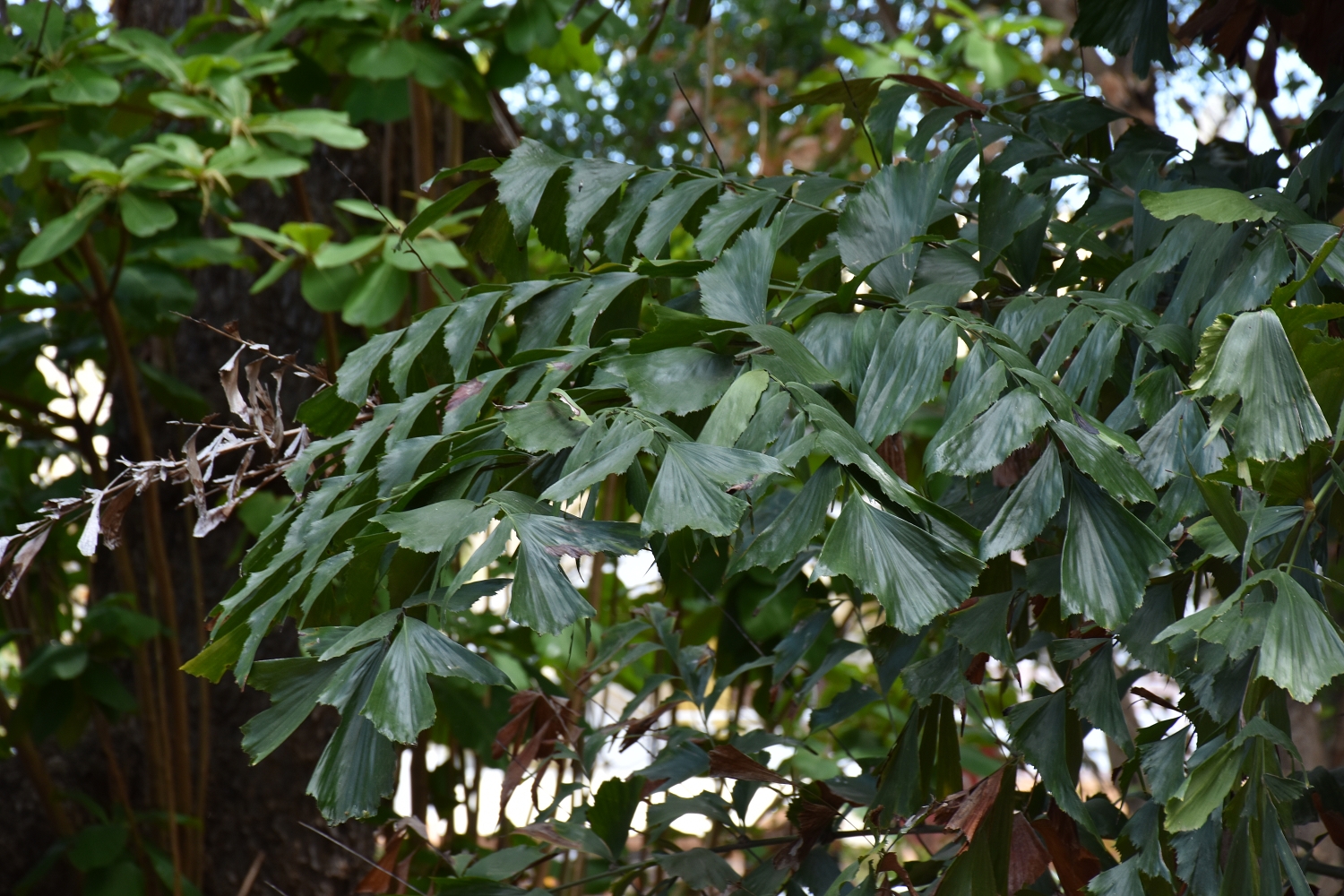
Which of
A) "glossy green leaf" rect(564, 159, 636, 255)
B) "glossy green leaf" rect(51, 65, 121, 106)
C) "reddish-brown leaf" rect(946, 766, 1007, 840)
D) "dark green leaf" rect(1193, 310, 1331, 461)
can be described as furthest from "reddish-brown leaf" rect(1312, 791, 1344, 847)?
"glossy green leaf" rect(51, 65, 121, 106)

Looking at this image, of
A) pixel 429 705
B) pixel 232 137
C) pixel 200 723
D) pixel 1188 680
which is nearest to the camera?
pixel 429 705

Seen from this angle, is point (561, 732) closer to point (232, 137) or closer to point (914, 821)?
point (914, 821)

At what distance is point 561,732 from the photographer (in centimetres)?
92

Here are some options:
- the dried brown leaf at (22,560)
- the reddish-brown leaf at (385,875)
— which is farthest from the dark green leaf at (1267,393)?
the reddish-brown leaf at (385,875)

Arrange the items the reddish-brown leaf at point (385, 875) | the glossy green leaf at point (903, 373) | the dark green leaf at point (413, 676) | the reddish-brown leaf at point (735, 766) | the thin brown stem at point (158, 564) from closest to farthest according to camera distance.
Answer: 1. the dark green leaf at point (413, 676)
2. the glossy green leaf at point (903, 373)
3. the reddish-brown leaf at point (735, 766)
4. the reddish-brown leaf at point (385, 875)
5. the thin brown stem at point (158, 564)

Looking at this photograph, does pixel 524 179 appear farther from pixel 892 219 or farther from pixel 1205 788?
pixel 1205 788

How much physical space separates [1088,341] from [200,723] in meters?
1.38

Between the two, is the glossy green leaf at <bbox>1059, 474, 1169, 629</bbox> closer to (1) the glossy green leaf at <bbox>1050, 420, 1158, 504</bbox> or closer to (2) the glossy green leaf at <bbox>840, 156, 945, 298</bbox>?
(1) the glossy green leaf at <bbox>1050, 420, 1158, 504</bbox>

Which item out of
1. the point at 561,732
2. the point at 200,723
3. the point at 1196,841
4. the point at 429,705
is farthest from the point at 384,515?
the point at 200,723

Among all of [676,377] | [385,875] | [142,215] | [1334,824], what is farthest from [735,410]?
[142,215]

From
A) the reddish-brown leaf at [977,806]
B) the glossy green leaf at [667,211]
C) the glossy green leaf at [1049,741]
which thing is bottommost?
the reddish-brown leaf at [977,806]

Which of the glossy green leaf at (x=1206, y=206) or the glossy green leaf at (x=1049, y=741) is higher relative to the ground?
the glossy green leaf at (x=1206, y=206)

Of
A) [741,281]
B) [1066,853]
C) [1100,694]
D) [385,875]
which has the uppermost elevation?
[741,281]

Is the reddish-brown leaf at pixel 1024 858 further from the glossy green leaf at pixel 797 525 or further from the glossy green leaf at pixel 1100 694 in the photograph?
the glossy green leaf at pixel 797 525
